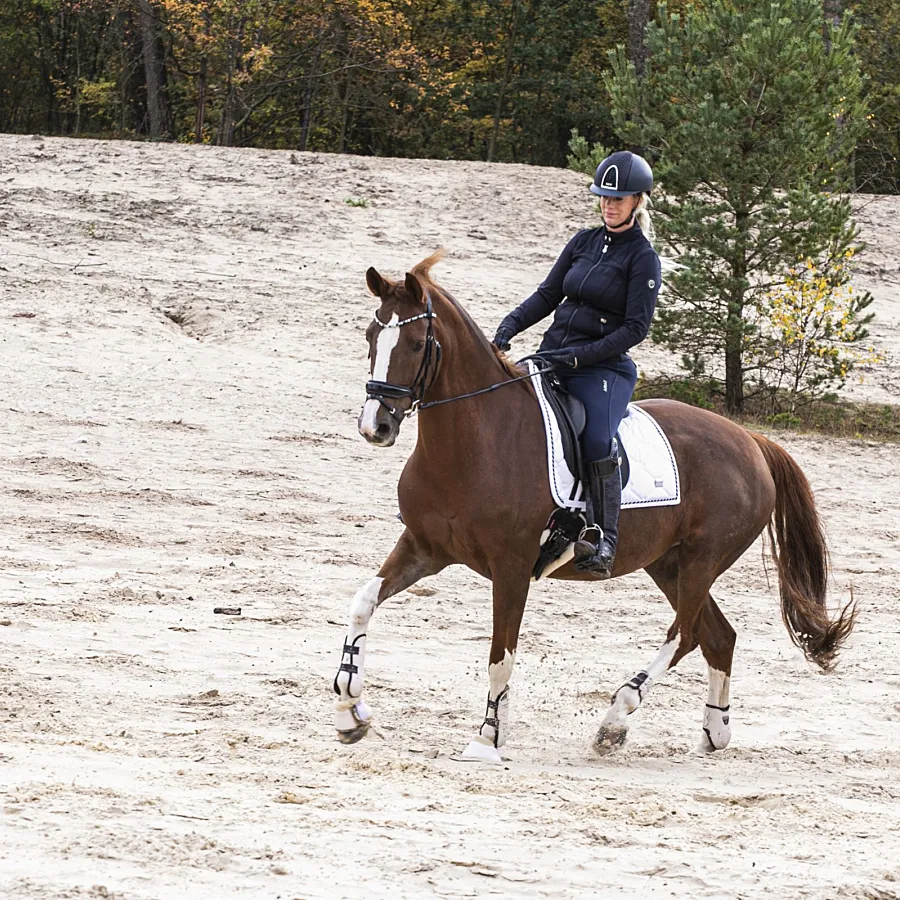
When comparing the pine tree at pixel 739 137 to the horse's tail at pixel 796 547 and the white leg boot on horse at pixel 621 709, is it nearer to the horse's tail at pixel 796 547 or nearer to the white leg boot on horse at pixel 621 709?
the horse's tail at pixel 796 547

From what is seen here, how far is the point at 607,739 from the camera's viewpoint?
274 inches

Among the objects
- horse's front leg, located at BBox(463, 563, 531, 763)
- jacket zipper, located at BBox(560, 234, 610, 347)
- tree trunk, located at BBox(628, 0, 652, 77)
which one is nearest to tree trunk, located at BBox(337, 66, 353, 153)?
tree trunk, located at BBox(628, 0, 652, 77)

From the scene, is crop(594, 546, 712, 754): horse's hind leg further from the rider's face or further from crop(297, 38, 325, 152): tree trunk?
crop(297, 38, 325, 152): tree trunk

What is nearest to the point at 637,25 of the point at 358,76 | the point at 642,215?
the point at 358,76

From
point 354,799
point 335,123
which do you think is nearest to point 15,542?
point 354,799

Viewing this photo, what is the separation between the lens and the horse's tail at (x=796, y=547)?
8227mm

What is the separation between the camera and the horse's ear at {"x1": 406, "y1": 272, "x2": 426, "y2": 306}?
20.5 feet

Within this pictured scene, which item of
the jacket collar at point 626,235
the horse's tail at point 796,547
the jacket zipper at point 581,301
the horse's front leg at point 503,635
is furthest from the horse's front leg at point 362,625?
the horse's tail at point 796,547

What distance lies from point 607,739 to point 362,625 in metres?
1.47

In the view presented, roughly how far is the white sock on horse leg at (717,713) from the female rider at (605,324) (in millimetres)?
1017

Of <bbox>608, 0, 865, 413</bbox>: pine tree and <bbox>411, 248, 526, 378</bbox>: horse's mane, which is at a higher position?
<bbox>608, 0, 865, 413</bbox>: pine tree

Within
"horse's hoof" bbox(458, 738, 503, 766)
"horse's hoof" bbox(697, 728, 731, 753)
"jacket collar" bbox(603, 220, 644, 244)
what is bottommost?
"horse's hoof" bbox(697, 728, 731, 753)

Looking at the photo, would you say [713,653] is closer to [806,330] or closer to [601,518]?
[601,518]

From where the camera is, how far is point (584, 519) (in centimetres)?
689
